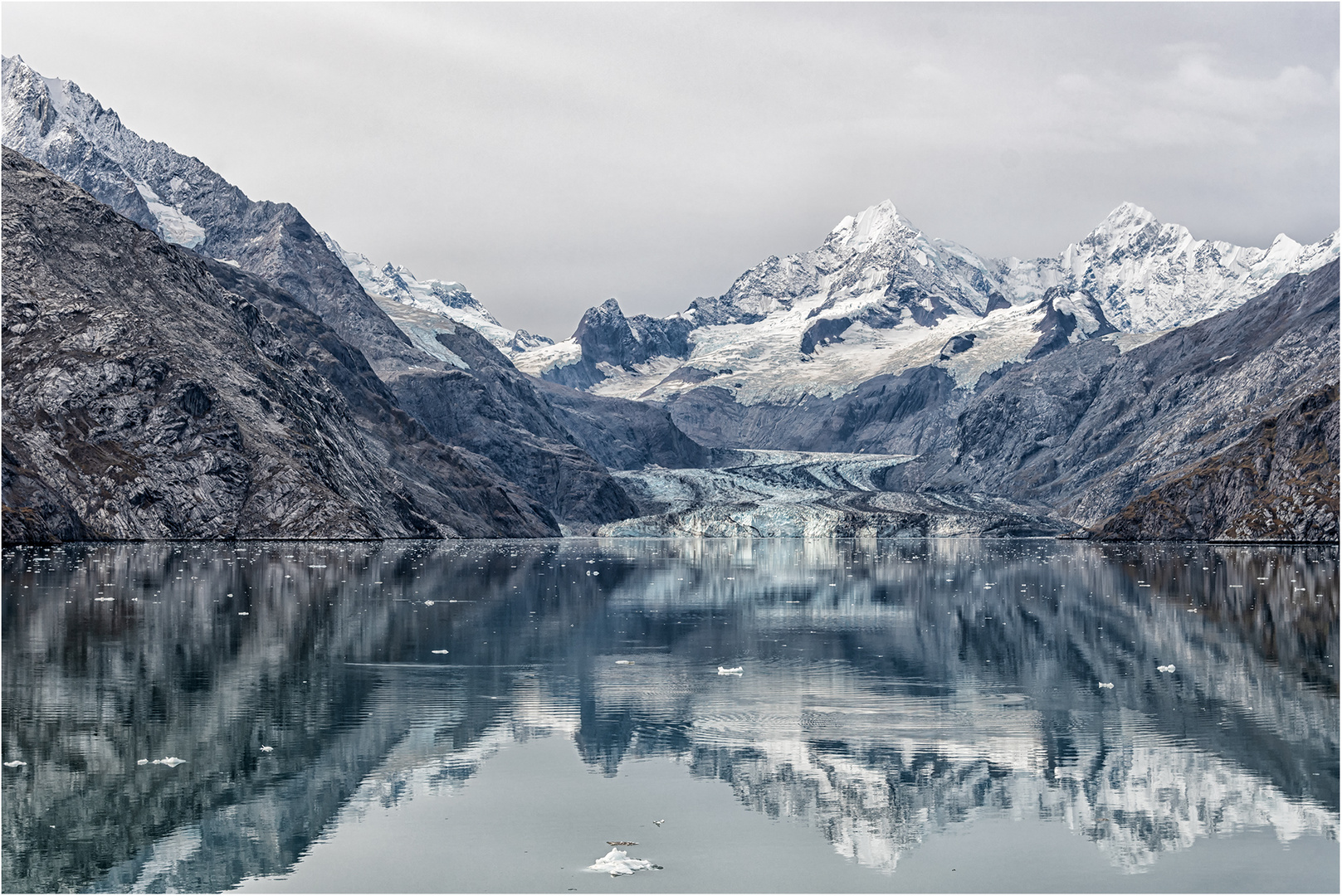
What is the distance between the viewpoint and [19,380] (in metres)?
163

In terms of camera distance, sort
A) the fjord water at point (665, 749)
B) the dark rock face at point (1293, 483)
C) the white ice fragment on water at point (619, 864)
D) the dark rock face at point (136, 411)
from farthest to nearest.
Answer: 1. the dark rock face at point (1293, 483)
2. the dark rock face at point (136, 411)
3. the fjord water at point (665, 749)
4. the white ice fragment on water at point (619, 864)

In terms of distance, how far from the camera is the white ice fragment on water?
22.7 metres

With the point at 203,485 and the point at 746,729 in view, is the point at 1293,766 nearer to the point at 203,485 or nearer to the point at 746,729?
the point at 746,729

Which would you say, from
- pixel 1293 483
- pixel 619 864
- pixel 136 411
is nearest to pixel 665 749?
pixel 619 864

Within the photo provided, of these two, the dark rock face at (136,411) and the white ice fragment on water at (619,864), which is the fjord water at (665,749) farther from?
the dark rock face at (136,411)

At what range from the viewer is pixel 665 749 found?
3222 centimetres

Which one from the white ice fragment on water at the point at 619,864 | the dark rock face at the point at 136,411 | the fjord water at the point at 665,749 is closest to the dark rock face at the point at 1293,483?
the dark rock face at the point at 136,411

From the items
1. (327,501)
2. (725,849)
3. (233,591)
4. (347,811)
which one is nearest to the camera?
(725,849)

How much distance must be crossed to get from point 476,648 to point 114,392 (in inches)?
5211

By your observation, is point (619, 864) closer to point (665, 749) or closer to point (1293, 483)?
point (665, 749)

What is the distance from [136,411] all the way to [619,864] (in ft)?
521

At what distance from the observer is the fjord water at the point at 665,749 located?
23.4 metres

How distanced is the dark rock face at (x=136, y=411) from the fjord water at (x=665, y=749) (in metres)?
96.8

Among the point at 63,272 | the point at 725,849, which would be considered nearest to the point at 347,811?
the point at 725,849
